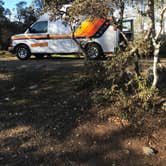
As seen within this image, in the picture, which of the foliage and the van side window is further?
the van side window

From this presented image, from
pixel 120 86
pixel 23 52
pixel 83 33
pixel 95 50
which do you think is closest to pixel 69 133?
pixel 120 86

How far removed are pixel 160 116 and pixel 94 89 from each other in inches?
72.1

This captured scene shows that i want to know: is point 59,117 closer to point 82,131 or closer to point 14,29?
point 82,131

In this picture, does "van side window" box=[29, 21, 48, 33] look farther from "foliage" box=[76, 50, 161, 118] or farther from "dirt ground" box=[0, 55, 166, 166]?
"dirt ground" box=[0, 55, 166, 166]

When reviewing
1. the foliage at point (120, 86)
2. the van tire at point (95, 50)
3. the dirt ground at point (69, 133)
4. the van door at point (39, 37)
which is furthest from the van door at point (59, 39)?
the dirt ground at point (69, 133)

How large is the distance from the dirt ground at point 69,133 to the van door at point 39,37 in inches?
394

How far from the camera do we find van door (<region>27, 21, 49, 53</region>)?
2120cm

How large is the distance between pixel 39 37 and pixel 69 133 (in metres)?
12.6

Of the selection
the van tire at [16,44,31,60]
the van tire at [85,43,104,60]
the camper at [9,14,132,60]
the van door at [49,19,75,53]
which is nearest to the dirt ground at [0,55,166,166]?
the camper at [9,14,132,60]

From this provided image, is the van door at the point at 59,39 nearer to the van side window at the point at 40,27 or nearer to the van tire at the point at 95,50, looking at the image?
the van side window at the point at 40,27

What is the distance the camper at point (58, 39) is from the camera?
65.0ft

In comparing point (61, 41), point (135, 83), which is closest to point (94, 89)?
point (135, 83)

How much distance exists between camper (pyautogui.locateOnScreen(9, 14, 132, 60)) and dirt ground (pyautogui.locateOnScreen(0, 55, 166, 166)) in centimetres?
840

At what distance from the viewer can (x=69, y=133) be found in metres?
9.21
